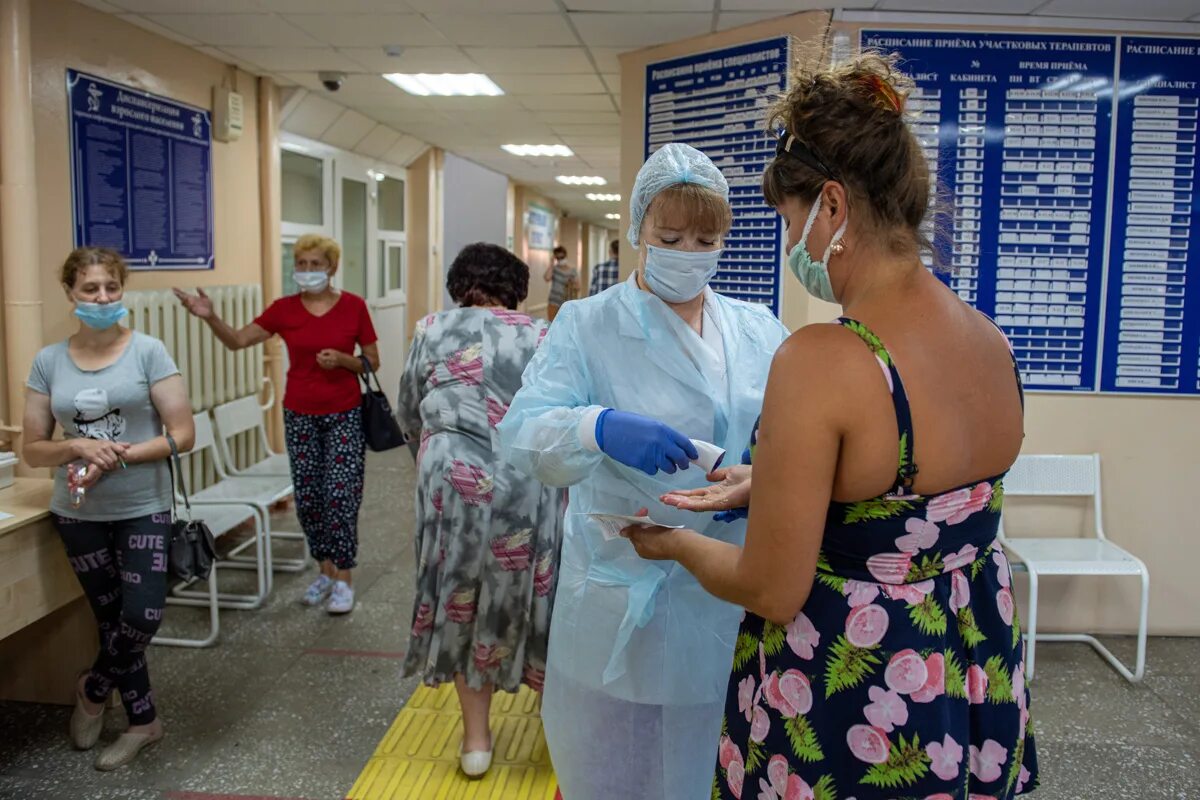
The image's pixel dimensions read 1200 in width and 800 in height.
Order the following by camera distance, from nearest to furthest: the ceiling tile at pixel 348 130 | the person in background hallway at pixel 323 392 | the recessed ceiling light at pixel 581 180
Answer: the person in background hallway at pixel 323 392 < the ceiling tile at pixel 348 130 < the recessed ceiling light at pixel 581 180

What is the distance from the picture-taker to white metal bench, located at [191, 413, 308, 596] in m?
3.71

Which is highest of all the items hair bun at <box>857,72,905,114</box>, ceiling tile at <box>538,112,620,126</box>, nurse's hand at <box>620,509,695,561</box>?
ceiling tile at <box>538,112,620,126</box>

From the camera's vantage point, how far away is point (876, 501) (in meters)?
1.11

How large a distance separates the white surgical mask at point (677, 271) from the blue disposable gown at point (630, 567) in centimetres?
3

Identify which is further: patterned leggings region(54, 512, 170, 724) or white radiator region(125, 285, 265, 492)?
white radiator region(125, 285, 265, 492)

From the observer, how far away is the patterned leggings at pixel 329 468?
3594 mm

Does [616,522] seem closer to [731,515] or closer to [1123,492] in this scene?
[731,515]

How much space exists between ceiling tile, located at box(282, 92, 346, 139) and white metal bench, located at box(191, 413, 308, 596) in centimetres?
225

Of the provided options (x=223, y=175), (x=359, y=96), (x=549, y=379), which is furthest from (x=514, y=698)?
(x=359, y=96)

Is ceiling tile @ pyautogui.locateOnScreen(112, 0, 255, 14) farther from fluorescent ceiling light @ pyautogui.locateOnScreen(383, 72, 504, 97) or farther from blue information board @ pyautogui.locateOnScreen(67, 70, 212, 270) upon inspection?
fluorescent ceiling light @ pyautogui.locateOnScreen(383, 72, 504, 97)

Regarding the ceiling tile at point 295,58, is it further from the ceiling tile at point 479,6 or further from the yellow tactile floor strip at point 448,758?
the yellow tactile floor strip at point 448,758

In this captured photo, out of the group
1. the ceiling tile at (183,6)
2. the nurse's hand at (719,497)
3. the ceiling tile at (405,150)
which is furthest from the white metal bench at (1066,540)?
the ceiling tile at (405,150)

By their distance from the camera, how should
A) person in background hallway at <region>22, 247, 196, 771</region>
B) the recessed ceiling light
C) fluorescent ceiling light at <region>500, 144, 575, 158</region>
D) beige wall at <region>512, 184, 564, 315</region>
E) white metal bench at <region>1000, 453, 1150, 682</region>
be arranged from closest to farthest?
person in background hallway at <region>22, 247, 196, 771</region>, white metal bench at <region>1000, 453, 1150, 682</region>, fluorescent ceiling light at <region>500, 144, 575, 158</region>, the recessed ceiling light, beige wall at <region>512, 184, 564, 315</region>

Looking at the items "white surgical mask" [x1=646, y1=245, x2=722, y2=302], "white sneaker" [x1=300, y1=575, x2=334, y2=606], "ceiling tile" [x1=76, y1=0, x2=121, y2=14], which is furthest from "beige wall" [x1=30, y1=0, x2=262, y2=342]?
"white surgical mask" [x1=646, y1=245, x2=722, y2=302]
